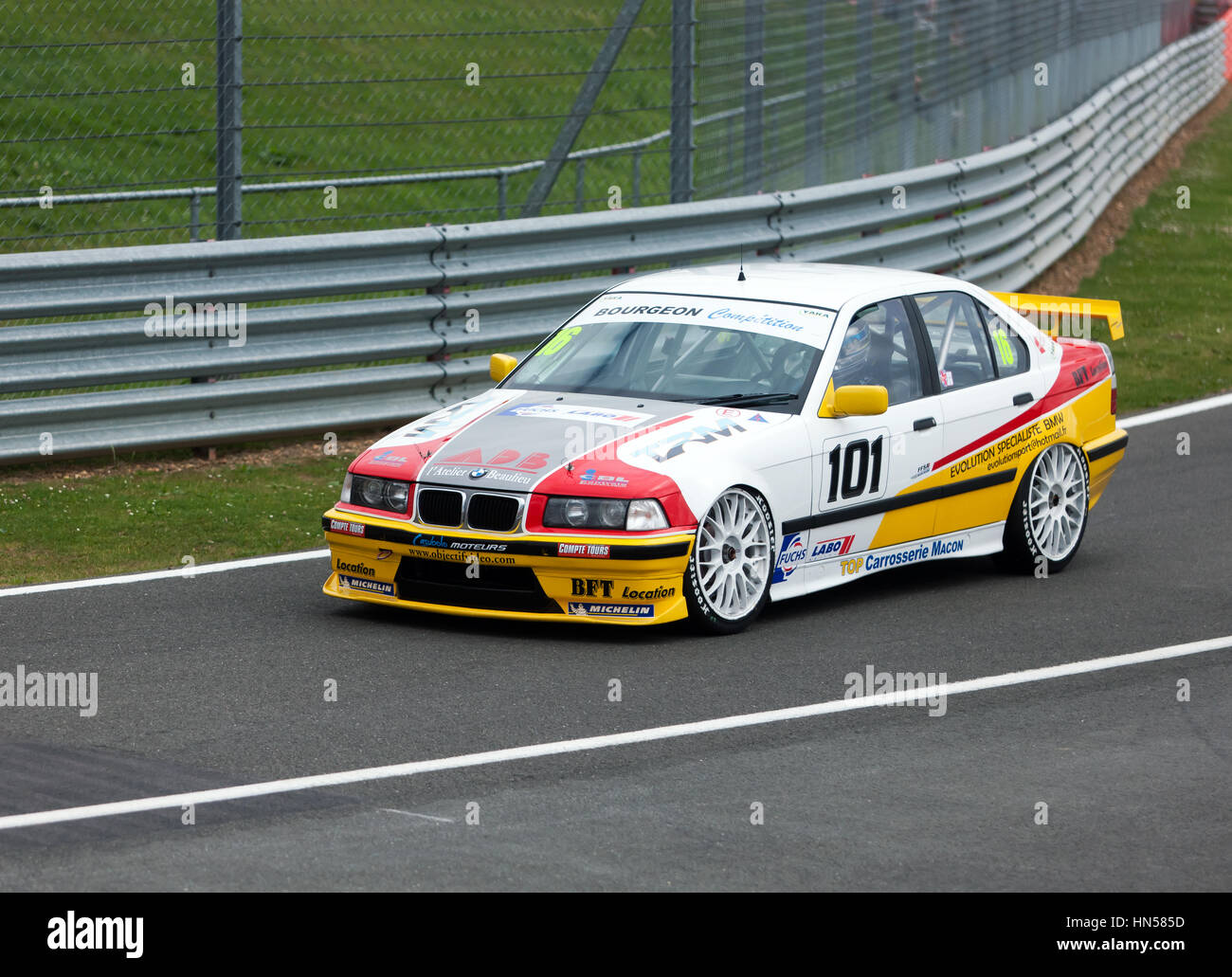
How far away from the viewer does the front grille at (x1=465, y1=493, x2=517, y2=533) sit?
828 centimetres

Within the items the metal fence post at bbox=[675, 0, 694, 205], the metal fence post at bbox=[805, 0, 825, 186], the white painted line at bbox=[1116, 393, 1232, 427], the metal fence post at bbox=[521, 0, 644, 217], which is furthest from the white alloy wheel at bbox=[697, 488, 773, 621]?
the metal fence post at bbox=[805, 0, 825, 186]

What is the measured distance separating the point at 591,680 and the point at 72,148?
13.2 meters

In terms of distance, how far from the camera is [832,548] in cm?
905

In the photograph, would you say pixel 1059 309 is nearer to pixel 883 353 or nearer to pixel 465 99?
pixel 883 353

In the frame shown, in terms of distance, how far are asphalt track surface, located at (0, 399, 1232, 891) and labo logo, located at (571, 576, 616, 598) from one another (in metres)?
0.23

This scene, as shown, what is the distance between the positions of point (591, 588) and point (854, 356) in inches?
74.1

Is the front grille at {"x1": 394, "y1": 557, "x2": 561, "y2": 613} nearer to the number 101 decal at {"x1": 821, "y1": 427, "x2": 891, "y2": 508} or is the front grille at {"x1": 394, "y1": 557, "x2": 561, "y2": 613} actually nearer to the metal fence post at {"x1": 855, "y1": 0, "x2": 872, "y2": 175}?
the number 101 decal at {"x1": 821, "y1": 427, "x2": 891, "y2": 508}

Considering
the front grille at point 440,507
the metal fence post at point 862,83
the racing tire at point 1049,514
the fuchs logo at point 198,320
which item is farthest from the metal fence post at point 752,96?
the front grille at point 440,507

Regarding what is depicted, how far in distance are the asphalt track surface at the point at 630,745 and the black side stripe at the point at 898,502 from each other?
0.44m

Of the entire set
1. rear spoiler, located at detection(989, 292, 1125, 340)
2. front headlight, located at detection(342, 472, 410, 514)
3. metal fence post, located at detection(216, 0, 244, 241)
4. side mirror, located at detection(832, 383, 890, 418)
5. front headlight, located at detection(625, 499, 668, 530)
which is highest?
metal fence post, located at detection(216, 0, 244, 241)

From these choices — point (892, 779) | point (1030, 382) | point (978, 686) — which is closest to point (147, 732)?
point (892, 779)
